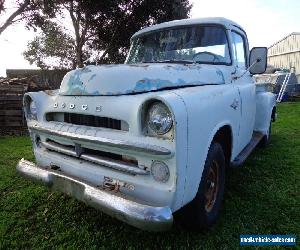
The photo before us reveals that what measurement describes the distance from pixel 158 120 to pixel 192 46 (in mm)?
1920

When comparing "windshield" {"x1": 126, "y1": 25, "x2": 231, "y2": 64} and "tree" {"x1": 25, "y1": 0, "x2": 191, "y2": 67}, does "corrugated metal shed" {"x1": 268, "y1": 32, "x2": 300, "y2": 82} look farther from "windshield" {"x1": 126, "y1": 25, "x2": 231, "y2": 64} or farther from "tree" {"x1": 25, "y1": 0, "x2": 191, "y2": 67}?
"windshield" {"x1": 126, "y1": 25, "x2": 231, "y2": 64}

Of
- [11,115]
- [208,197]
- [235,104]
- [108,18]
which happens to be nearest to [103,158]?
[208,197]

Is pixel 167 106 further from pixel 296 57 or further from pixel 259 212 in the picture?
pixel 296 57

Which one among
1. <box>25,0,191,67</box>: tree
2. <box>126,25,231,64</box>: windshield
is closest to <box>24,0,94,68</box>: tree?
<box>25,0,191,67</box>: tree

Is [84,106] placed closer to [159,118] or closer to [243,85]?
[159,118]

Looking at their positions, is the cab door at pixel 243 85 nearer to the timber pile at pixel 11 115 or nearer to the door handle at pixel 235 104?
the door handle at pixel 235 104

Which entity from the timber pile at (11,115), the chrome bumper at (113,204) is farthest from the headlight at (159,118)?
the timber pile at (11,115)

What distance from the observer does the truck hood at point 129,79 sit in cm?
281

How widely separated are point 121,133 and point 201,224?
1.05m

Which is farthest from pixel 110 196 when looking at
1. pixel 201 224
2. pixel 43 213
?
pixel 43 213

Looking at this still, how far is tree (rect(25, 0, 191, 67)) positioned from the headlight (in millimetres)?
10843

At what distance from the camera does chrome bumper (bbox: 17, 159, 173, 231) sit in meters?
2.18

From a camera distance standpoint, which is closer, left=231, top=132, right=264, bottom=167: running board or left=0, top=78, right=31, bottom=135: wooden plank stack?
left=231, top=132, right=264, bottom=167: running board

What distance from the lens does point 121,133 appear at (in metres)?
2.54
